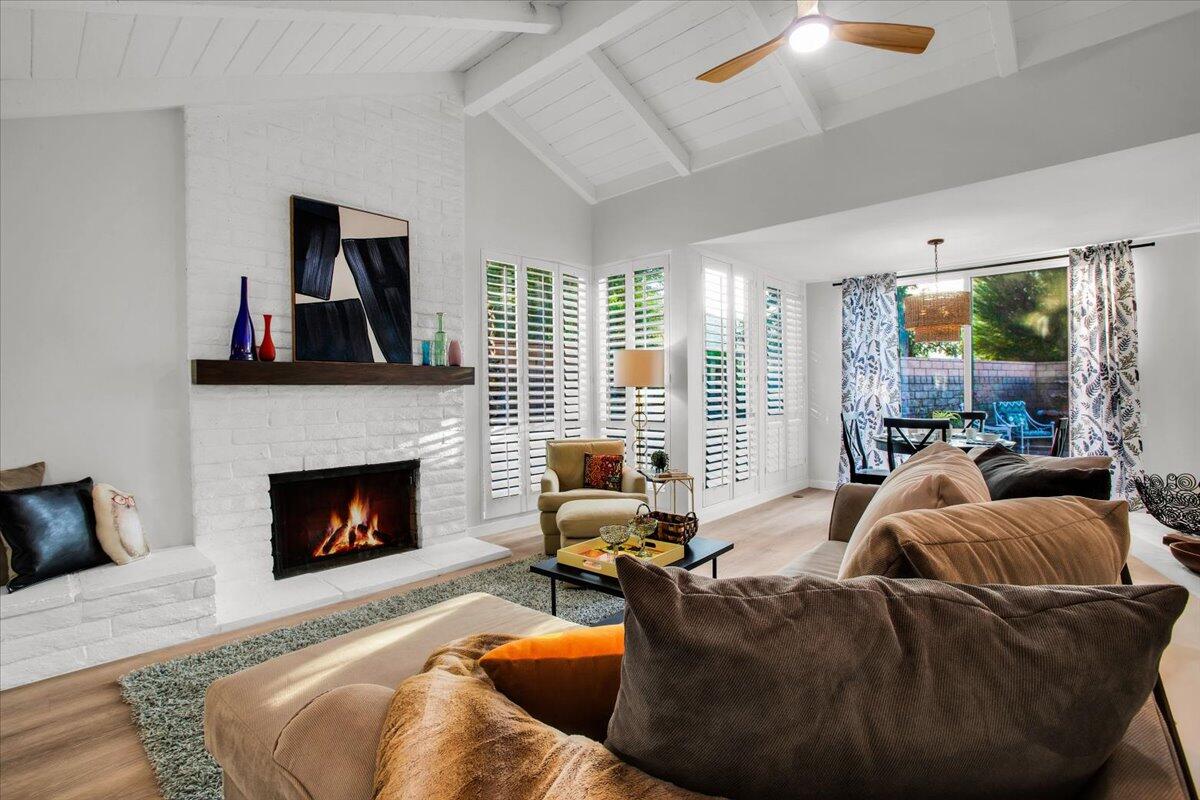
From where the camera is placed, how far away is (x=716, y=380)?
5277 mm

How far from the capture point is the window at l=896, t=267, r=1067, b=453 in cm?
583

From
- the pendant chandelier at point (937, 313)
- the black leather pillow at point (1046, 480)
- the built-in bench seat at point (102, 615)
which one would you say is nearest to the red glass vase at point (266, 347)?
the built-in bench seat at point (102, 615)

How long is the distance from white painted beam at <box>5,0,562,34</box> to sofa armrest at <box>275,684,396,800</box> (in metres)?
2.84

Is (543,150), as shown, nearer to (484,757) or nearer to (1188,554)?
(1188,554)

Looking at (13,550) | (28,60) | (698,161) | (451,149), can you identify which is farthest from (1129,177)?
(13,550)

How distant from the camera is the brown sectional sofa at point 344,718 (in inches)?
25.6

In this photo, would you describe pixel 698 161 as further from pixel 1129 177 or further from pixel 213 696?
pixel 213 696

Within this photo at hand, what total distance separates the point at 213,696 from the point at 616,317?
4.42 meters

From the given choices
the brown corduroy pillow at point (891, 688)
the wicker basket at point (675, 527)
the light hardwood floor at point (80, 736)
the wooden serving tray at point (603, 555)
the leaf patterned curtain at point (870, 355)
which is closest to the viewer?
the brown corduroy pillow at point (891, 688)

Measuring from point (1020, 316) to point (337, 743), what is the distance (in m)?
6.97

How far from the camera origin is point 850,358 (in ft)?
21.3

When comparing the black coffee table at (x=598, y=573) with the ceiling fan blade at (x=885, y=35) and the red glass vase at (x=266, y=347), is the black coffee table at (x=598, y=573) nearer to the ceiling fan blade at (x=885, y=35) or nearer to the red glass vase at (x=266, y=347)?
the red glass vase at (x=266, y=347)

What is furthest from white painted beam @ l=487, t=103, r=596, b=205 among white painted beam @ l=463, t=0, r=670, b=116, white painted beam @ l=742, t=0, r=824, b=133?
white painted beam @ l=742, t=0, r=824, b=133

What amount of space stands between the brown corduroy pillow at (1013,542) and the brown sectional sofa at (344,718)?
0.78ft
